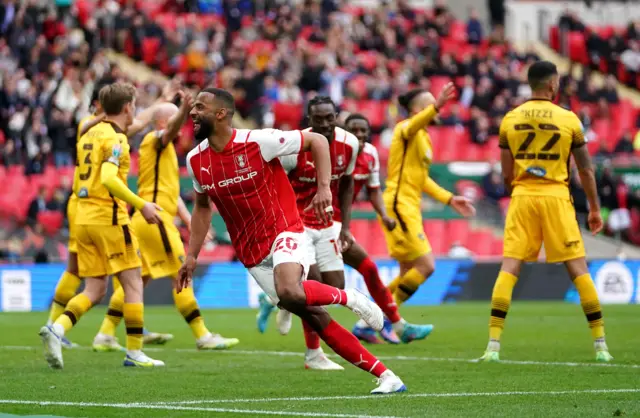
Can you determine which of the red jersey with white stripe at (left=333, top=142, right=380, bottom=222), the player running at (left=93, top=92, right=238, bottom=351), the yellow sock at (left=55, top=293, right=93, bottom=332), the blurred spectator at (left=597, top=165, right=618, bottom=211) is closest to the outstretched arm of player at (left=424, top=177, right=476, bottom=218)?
the red jersey with white stripe at (left=333, top=142, right=380, bottom=222)

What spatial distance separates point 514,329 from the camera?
49.5 ft

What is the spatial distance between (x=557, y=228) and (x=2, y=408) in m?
5.07

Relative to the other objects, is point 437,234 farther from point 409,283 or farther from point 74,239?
point 74,239

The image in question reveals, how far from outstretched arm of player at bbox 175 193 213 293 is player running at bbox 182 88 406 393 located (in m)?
0.22

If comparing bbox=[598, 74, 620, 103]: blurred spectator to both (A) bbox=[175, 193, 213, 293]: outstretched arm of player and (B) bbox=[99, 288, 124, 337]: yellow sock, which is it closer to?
(B) bbox=[99, 288, 124, 337]: yellow sock

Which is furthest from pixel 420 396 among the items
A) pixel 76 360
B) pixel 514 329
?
pixel 514 329

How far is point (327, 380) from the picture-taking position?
9445 mm

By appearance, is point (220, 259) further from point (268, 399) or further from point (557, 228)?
point (268, 399)

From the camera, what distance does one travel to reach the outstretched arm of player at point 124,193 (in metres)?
9.79

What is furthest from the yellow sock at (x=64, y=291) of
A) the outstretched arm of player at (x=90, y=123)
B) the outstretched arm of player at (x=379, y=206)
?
the outstretched arm of player at (x=379, y=206)

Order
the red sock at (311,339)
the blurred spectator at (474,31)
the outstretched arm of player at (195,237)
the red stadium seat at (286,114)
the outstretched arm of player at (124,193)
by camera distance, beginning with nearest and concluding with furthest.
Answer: the outstretched arm of player at (195,237) < the outstretched arm of player at (124,193) < the red sock at (311,339) < the red stadium seat at (286,114) < the blurred spectator at (474,31)

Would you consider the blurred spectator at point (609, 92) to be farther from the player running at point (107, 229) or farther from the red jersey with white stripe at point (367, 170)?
the player running at point (107, 229)

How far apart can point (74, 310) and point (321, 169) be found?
368 centimetres

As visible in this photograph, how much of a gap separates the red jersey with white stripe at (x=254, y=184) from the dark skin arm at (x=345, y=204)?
8.31 feet
